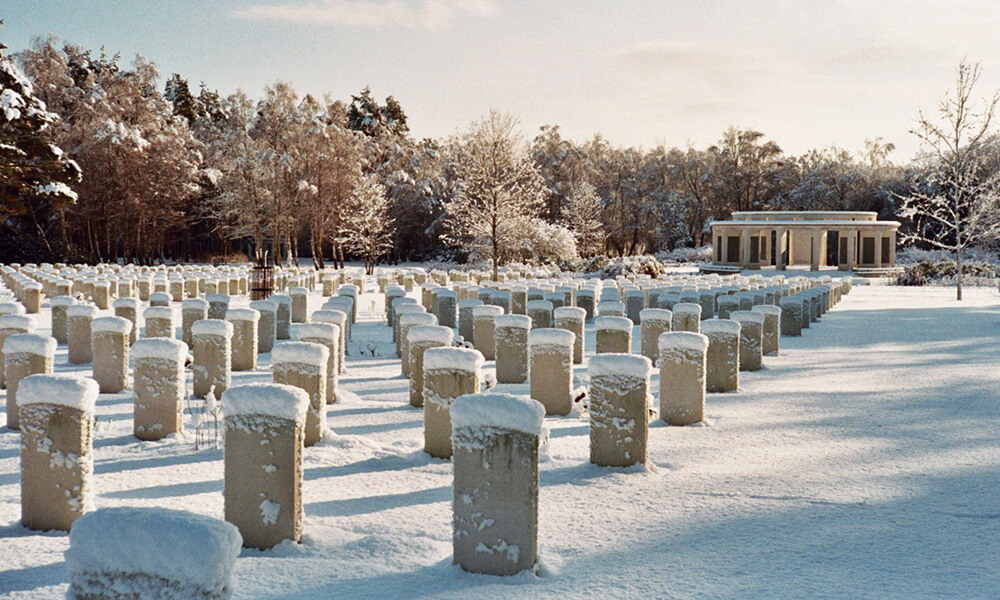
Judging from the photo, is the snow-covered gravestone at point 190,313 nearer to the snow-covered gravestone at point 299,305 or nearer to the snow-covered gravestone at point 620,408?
the snow-covered gravestone at point 299,305

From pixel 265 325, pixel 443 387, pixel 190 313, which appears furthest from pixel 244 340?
pixel 443 387

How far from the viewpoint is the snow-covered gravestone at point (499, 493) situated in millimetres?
4234

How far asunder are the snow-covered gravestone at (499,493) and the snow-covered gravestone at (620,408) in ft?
6.56

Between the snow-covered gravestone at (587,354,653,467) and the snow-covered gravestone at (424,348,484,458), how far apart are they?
1.09 metres

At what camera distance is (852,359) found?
1266 cm

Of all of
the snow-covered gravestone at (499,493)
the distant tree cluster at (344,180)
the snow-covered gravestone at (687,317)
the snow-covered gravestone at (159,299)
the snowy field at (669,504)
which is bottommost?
the snowy field at (669,504)

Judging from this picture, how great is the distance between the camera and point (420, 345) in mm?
8953

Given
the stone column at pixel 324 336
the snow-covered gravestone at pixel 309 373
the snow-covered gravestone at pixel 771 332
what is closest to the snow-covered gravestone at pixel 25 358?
the snow-covered gravestone at pixel 309 373

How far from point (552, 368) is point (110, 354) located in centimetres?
506

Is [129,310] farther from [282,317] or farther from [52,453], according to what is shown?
[52,453]

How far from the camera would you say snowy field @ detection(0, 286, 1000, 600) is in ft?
13.5

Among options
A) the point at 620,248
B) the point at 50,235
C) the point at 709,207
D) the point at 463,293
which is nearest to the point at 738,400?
the point at 463,293

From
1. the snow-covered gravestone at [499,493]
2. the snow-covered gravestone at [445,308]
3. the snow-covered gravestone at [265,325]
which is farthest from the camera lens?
the snow-covered gravestone at [445,308]

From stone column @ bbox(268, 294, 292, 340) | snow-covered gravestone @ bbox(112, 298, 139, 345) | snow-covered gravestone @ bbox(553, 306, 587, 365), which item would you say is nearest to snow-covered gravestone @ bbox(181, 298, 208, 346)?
snow-covered gravestone @ bbox(112, 298, 139, 345)
